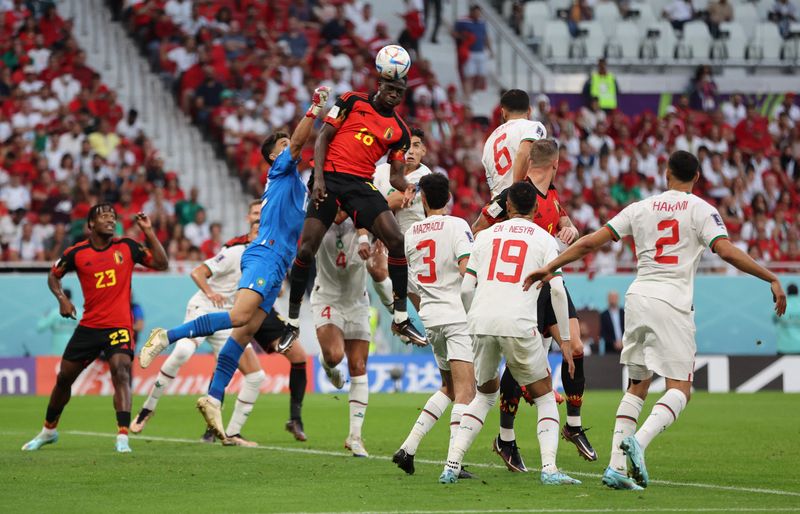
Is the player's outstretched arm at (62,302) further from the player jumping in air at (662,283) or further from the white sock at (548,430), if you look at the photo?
the player jumping in air at (662,283)

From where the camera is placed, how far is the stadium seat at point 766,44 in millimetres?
37031

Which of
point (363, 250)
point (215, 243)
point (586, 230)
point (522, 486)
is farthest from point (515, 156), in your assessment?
point (586, 230)

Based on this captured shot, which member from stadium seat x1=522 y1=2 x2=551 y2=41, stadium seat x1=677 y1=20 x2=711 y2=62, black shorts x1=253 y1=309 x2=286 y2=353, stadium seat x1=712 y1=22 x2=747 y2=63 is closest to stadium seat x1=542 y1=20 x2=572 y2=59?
stadium seat x1=522 y1=2 x2=551 y2=41

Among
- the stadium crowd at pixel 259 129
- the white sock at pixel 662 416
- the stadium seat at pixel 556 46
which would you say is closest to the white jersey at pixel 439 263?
the white sock at pixel 662 416

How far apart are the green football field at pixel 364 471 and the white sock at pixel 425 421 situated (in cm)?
29

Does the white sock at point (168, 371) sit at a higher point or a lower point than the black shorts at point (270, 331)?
lower

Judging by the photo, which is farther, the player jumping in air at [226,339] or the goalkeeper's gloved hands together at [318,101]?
the player jumping in air at [226,339]

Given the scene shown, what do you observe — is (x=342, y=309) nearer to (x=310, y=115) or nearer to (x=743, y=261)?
(x=310, y=115)

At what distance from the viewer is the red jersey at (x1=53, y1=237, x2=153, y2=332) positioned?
46.0 feet

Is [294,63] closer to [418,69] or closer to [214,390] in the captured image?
[418,69]

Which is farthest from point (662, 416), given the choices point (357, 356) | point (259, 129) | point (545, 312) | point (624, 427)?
point (259, 129)

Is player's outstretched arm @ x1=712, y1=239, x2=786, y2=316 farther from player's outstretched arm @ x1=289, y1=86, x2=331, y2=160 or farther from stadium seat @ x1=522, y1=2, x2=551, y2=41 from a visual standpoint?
stadium seat @ x1=522, y1=2, x2=551, y2=41

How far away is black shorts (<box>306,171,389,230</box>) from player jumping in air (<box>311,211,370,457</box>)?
911 mm

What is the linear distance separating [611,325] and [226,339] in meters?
11.4
